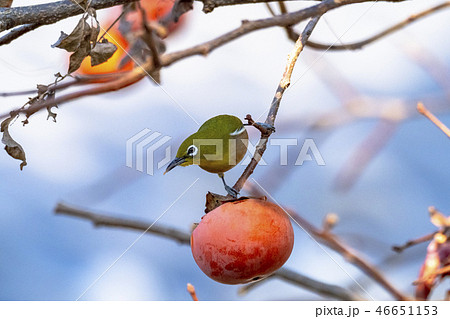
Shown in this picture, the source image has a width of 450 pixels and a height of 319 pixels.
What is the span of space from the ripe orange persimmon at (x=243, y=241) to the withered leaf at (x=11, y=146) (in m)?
0.30

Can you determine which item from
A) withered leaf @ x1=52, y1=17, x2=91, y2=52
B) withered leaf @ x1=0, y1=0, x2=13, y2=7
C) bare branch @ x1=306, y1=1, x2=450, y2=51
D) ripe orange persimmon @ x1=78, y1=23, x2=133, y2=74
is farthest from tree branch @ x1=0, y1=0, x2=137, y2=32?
bare branch @ x1=306, y1=1, x2=450, y2=51

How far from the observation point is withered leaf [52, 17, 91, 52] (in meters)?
0.84

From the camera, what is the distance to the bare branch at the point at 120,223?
3.34ft

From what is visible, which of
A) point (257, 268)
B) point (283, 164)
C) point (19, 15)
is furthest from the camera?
point (283, 164)

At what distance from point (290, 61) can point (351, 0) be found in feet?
0.66

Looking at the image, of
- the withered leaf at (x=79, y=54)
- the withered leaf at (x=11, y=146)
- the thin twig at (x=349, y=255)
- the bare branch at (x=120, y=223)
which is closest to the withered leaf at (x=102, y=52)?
the withered leaf at (x=79, y=54)

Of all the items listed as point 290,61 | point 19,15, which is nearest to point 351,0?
point 290,61

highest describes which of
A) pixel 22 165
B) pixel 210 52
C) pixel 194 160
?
pixel 210 52

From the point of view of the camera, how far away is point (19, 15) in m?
0.81

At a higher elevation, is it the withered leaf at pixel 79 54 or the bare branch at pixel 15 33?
the bare branch at pixel 15 33

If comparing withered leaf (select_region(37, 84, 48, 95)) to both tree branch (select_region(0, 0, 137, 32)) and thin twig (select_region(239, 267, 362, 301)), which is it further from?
thin twig (select_region(239, 267, 362, 301))

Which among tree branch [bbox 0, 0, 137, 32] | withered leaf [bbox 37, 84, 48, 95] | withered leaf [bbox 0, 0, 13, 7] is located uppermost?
tree branch [bbox 0, 0, 137, 32]

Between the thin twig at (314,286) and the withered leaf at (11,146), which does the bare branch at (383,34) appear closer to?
the thin twig at (314,286)

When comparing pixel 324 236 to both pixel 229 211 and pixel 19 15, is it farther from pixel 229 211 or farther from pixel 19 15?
pixel 19 15
